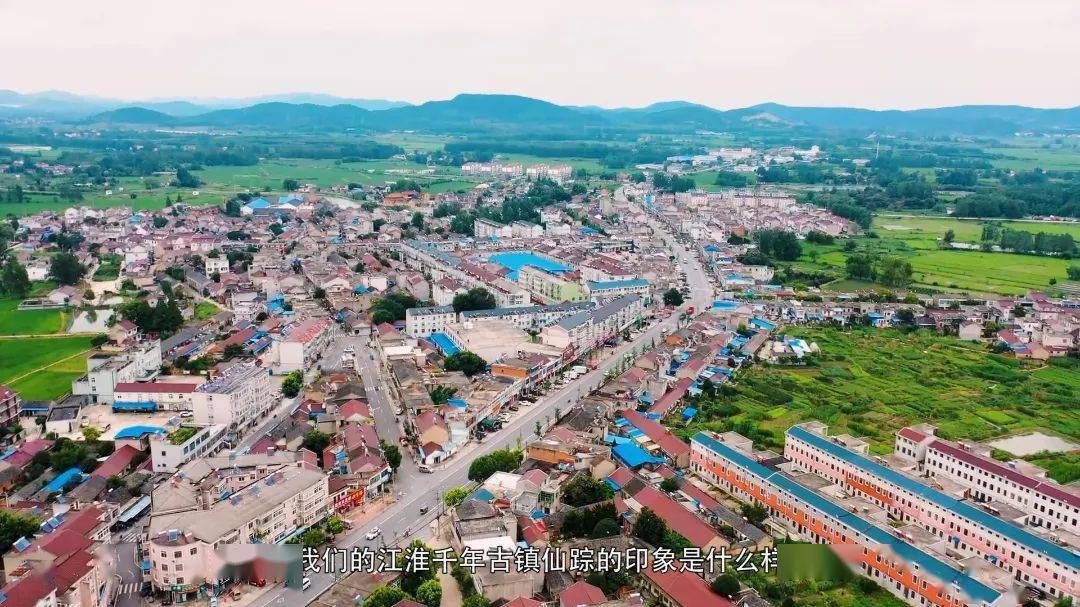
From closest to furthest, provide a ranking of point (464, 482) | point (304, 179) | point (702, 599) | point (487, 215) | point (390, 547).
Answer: point (702, 599) < point (390, 547) < point (464, 482) < point (487, 215) < point (304, 179)

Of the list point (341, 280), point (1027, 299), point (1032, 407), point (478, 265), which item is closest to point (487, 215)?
point (478, 265)

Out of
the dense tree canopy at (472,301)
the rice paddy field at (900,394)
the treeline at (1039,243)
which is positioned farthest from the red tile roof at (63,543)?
the treeline at (1039,243)

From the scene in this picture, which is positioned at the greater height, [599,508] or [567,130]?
[567,130]

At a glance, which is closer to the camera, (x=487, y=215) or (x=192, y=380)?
(x=192, y=380)

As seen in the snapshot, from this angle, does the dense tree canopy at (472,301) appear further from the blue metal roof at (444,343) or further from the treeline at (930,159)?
the treeline at (930,159)

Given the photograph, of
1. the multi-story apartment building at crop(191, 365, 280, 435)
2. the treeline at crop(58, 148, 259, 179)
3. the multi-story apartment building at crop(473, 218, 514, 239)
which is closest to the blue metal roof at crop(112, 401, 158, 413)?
the multi-story apartment building at crop(191, 365, 280, 435)

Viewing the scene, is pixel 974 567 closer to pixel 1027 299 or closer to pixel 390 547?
pixel 390 547

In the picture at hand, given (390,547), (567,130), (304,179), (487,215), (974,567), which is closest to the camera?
(974,567)

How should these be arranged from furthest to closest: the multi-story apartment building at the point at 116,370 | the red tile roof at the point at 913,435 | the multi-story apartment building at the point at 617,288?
the multi-story apartment building at the point at 617,288 < the multi-story apartment building at the point at 116,370 < the red tile roof at the point at 913,435
